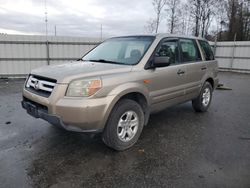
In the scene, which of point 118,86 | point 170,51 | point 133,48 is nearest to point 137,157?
point 118,86

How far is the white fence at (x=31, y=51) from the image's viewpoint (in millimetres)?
10469

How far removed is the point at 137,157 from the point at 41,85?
5.86 ft

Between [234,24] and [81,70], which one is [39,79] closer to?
[81,70]

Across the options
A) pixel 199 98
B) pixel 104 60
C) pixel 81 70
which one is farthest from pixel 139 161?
pixel 199 98

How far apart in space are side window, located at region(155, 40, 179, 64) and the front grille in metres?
1.89

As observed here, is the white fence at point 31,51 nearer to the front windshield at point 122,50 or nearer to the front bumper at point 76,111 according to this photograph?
the front windshield at point 122,50

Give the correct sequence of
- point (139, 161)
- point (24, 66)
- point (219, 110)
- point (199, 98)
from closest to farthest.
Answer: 1. point (139, 161)
2. point (199, 98)
3. point (219, 110)
4. point (24, 66)

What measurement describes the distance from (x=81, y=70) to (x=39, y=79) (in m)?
0.69

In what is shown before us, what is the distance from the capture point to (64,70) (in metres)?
3.28

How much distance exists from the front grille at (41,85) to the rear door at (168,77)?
5.42 feet

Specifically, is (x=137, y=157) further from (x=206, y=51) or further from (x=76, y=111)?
(x=206, y=51)

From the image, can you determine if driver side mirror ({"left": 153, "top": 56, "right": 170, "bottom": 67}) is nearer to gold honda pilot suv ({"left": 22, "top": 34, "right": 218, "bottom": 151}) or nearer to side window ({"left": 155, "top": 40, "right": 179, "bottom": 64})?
gold honda pilot suv ({"left": 22, "top": 34, "right": 218, "bottom": 151})

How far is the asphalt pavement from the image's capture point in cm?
271

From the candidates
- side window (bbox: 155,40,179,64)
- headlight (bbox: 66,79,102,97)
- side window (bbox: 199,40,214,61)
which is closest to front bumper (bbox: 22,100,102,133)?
headlight (bbox: 66,79,102,97)
